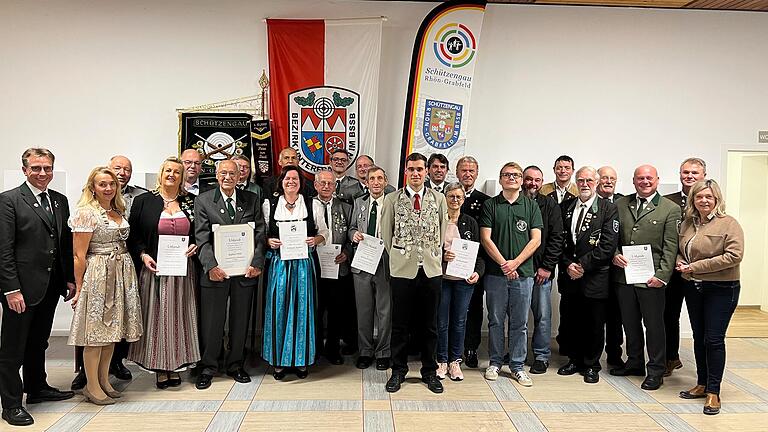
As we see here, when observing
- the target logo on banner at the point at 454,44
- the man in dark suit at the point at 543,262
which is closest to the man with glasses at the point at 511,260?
the man in dark suit at the point at 543,262

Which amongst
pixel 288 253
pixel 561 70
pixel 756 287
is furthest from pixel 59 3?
pixel 756 287

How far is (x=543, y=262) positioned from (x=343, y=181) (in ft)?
5.87

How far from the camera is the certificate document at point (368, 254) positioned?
4434mm

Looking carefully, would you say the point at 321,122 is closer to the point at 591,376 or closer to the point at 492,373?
the point at 492,373

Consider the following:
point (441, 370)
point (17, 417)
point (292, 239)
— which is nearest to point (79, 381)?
point (17, 417)

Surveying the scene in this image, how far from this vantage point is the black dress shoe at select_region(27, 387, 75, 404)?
156 inches

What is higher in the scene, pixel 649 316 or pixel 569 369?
pixel 649 316

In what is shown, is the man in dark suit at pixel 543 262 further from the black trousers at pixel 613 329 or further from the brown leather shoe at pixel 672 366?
the brown leather shoe at pixel 672 366

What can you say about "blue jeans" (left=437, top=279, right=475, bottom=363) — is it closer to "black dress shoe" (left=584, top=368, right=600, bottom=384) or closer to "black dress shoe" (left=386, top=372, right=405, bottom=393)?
"black dress shoe" (left=386, top=372, right=405, bottom=393)

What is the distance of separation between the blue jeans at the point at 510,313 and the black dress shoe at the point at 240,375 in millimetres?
1825

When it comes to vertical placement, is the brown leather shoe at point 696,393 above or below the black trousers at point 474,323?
below

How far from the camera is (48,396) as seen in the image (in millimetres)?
4004

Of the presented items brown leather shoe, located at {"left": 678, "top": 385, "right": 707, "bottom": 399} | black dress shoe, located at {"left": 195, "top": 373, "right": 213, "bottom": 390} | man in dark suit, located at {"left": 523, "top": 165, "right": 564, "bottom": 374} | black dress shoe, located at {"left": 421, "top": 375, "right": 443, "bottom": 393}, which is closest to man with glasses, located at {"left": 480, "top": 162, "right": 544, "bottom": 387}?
man in dark suit, located at {"left": 523, "top": 165, "right": 564, "bottom": 374}

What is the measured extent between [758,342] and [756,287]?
214cm
